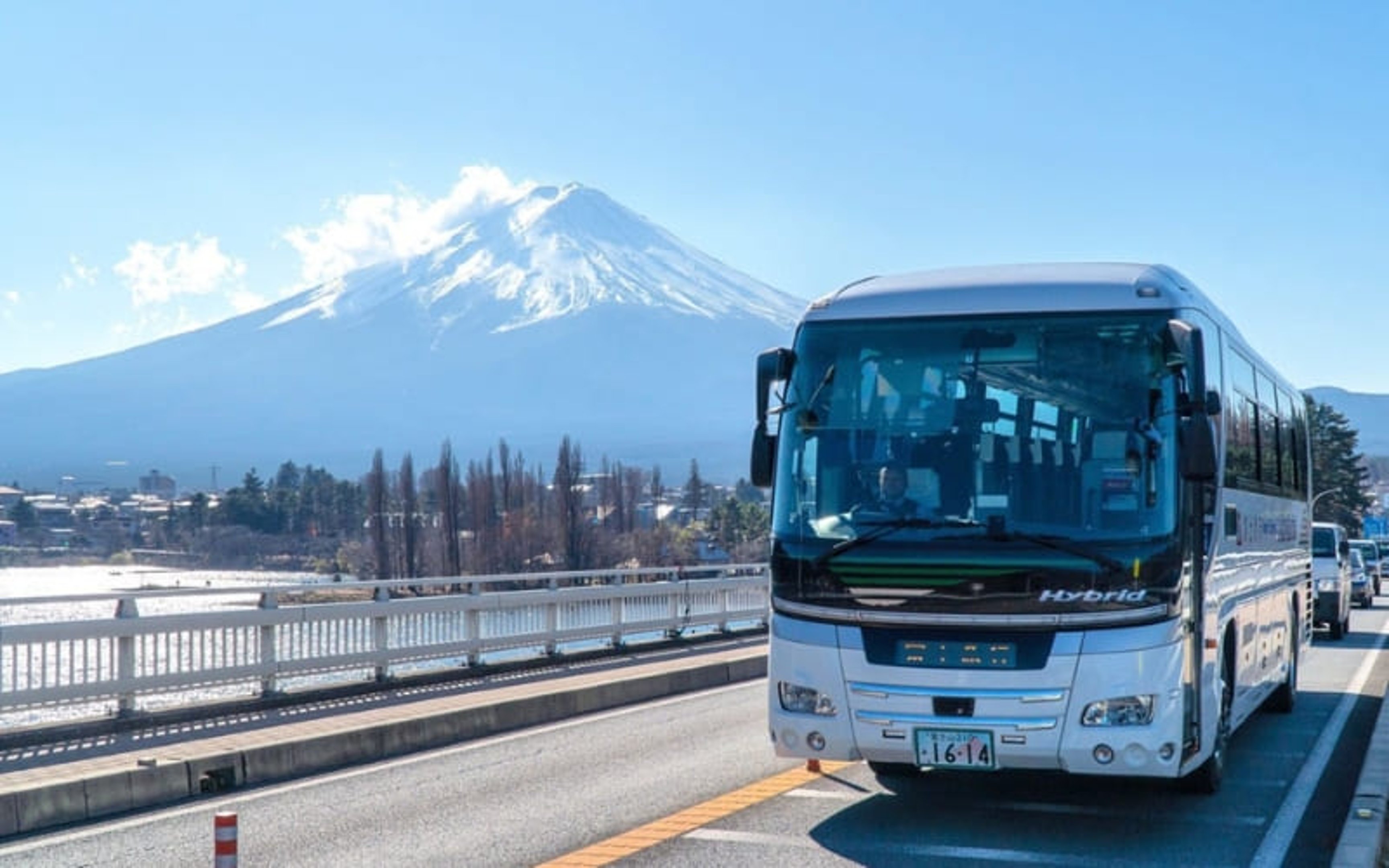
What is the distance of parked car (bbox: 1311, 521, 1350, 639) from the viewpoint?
26.6m

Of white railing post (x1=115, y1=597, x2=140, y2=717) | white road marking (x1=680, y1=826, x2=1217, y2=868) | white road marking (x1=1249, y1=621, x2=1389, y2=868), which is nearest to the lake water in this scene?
white railing post (x1=115, y1=597, x2=140, y2=717)

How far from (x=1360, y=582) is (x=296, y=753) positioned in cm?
3390

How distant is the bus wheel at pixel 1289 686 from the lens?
15.1 metres

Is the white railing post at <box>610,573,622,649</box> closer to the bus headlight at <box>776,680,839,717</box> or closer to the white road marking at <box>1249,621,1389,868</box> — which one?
the white road marking at <box>1249,621,1389,868</box>

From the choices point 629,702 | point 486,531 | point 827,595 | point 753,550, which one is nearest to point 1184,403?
point 827,595

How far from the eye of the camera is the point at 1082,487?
9039 millimetres

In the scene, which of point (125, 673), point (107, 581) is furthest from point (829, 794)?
point (107, 581)

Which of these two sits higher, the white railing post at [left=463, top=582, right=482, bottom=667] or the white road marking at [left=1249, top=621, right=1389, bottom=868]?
the white railing post at [left=463, top=582, right=482, bottom=667]

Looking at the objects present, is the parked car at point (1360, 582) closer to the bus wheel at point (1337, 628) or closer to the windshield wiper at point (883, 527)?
the bus wheel at point (1337, 628)

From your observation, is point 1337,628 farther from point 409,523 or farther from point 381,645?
point 409,523

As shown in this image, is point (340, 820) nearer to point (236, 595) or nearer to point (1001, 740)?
point (1001, 740)

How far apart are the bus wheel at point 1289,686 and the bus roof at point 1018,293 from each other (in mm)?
5835

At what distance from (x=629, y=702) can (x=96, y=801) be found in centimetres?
746

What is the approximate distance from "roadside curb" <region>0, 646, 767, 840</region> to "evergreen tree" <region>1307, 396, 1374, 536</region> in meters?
114
